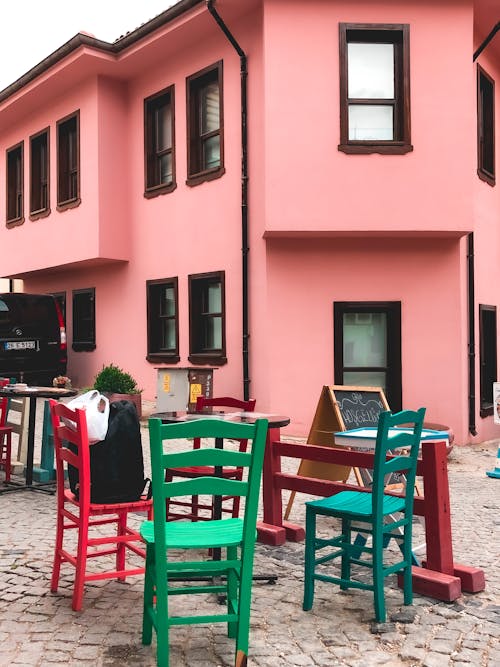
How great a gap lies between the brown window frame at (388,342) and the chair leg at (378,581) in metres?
7.44

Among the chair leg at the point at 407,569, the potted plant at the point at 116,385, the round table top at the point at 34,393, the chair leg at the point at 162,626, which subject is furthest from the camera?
the potted plant at the point at 116,385

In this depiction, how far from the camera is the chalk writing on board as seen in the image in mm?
6566

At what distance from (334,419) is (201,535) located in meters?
3.15

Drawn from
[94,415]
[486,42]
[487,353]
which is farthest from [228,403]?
[486,42]

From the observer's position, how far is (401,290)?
37.0 ft

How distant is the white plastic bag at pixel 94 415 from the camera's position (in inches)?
169

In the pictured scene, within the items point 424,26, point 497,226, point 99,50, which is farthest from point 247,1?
point 497,226

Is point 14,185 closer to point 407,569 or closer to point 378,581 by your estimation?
point 407,569

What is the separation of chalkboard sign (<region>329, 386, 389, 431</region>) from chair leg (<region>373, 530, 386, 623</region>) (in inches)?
97.3

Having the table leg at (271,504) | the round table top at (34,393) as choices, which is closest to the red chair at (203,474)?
the table leg at (271,504)

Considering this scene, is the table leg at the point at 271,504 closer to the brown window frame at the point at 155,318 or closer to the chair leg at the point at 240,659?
the chair leg at the point at 240,659

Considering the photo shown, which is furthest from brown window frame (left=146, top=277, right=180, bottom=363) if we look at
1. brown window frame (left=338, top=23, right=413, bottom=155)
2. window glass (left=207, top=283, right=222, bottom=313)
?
brown window frame (left=338, top=23, right=413, bottom=155)

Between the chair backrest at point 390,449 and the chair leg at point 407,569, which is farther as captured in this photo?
the chair leg at point 407,569

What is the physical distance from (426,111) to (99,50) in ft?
21.1
